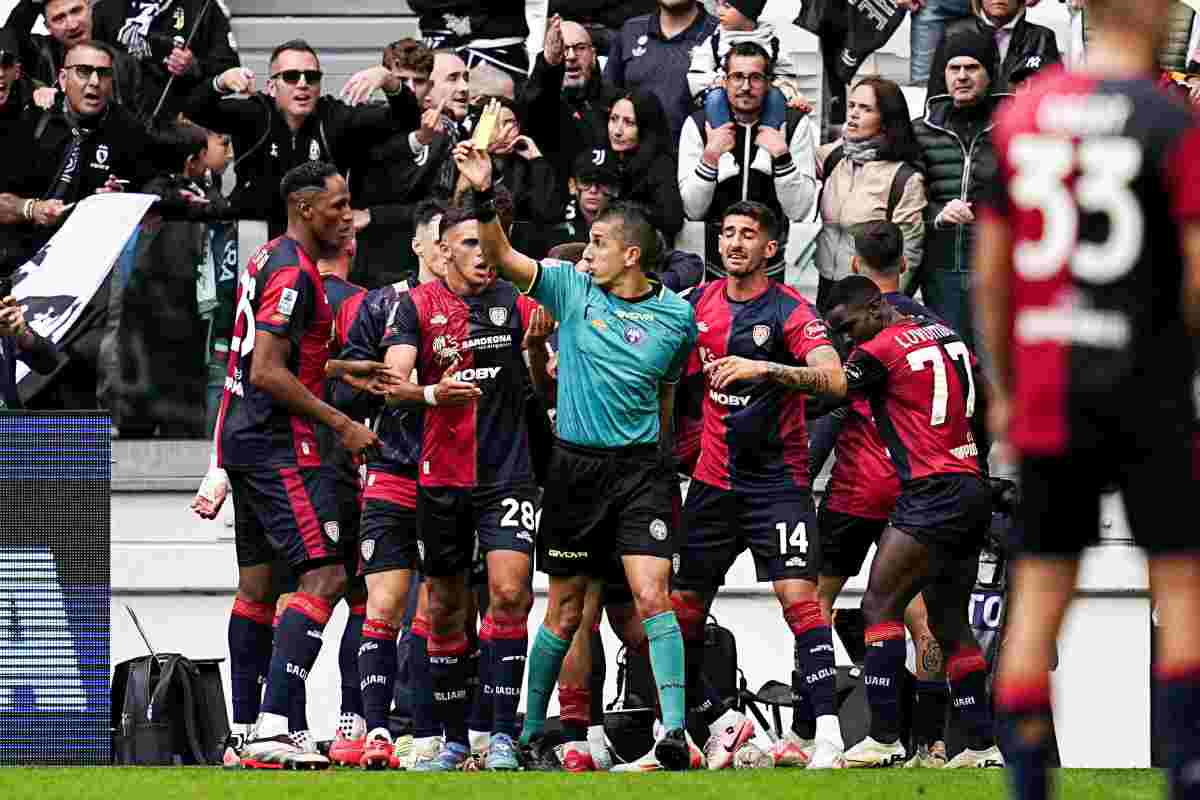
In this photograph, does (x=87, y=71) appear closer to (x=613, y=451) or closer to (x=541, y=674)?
(x=613, y=451)

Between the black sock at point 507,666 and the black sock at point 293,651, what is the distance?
761mm

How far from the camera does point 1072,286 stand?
515 centimetres

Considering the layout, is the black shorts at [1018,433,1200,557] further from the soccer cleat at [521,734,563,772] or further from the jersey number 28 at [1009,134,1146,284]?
the soccer cleat at [521,734,563,772]

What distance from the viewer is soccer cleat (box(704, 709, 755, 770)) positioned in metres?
10.1

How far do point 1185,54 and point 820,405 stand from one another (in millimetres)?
4011

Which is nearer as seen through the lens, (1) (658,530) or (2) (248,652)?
(1) (658,530)

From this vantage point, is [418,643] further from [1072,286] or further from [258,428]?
[1072,286]

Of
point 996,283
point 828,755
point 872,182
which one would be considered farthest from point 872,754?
point 996,283

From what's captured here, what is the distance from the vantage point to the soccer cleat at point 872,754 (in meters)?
10.0

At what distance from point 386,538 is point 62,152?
451 cm

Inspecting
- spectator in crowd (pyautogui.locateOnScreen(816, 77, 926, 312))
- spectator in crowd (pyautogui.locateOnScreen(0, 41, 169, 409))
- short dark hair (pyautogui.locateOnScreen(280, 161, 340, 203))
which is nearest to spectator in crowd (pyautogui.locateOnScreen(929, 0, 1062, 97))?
spectator in crowd (pyautogui.locateOnScreen(816, 77, 926, 312))

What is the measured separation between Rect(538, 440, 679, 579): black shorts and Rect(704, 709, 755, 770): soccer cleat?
1.03m

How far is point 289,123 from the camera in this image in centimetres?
1319

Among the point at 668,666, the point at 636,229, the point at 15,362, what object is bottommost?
the point at 668,666
